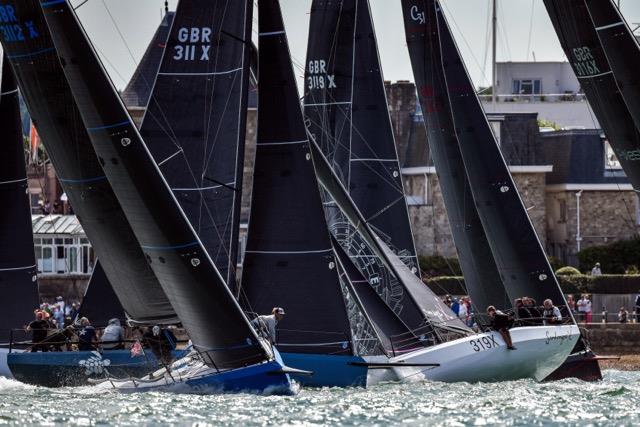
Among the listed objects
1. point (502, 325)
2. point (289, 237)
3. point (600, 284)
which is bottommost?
point (600, 284)

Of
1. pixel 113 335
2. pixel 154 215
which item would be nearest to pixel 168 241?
pixel 154 215

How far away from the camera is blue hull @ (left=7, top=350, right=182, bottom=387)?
31422mm

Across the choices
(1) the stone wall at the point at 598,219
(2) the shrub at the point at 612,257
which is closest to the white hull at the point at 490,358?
(2) the shrub at the point at 612,257

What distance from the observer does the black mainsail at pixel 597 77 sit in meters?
33.2

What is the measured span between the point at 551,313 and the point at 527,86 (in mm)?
50582

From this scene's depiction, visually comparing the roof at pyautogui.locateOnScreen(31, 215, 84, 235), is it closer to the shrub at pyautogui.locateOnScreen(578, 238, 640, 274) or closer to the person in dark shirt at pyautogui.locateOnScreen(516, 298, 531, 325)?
the shrub at pyautogui.locateOnScreen(578, 238, 640, 274)

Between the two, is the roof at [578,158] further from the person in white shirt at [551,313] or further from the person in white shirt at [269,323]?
the person in white shirt at [269,323]

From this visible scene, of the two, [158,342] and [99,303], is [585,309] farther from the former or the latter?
[158,342]

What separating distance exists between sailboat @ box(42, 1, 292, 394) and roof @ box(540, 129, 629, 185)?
36400 millimetres

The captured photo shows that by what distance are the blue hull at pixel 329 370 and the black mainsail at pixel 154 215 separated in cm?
242

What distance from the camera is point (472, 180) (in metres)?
35.8

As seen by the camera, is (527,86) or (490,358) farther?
(527,86)

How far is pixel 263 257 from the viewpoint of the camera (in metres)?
30.2

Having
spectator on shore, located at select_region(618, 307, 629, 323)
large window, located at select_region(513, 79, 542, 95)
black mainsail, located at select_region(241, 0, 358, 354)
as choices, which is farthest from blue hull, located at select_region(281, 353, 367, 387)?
large window, located at select_region(513, 79, 542, 95)
